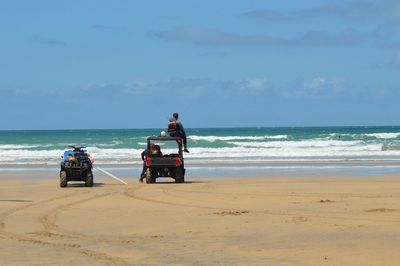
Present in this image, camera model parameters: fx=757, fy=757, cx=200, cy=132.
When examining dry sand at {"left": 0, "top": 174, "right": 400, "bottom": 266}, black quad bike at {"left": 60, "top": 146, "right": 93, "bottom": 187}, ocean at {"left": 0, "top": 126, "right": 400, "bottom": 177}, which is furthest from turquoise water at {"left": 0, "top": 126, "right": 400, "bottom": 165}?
dry sand at {"left": 0, "top": 174, "right": 400, "bottom": 266}

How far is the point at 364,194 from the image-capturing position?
1531 cm

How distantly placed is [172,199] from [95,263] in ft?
23.6

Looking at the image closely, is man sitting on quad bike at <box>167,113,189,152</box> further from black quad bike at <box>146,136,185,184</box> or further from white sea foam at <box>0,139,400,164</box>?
white sea foam at <box>0,139,400,164</box>

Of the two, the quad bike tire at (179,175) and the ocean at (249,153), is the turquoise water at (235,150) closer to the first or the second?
the ocean at (249,153)

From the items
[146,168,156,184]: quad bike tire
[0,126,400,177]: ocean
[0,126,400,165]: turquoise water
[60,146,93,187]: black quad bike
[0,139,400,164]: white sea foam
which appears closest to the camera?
[60,146,93,187]: black quad bike

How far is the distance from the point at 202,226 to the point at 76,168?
27.6ft

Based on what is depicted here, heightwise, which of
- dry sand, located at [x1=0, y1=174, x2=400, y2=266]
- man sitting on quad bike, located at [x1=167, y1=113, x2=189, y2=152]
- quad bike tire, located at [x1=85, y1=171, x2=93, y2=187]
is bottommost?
dry sand, located at [x1=0, y1=174, x2=400, y2=266]

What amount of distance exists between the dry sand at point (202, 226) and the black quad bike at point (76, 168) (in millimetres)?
871

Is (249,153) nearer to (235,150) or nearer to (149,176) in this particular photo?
(235,150)

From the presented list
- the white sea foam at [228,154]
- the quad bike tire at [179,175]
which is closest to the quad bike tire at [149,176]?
the quad bike tire at [179,175]

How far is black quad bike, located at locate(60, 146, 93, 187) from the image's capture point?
18.2 meters

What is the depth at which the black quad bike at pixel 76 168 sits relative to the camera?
18.2 meters


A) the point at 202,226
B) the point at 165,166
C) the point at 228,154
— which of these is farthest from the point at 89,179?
the point at 228,154

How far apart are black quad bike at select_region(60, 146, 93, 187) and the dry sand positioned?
Answer: 87 centimetres
